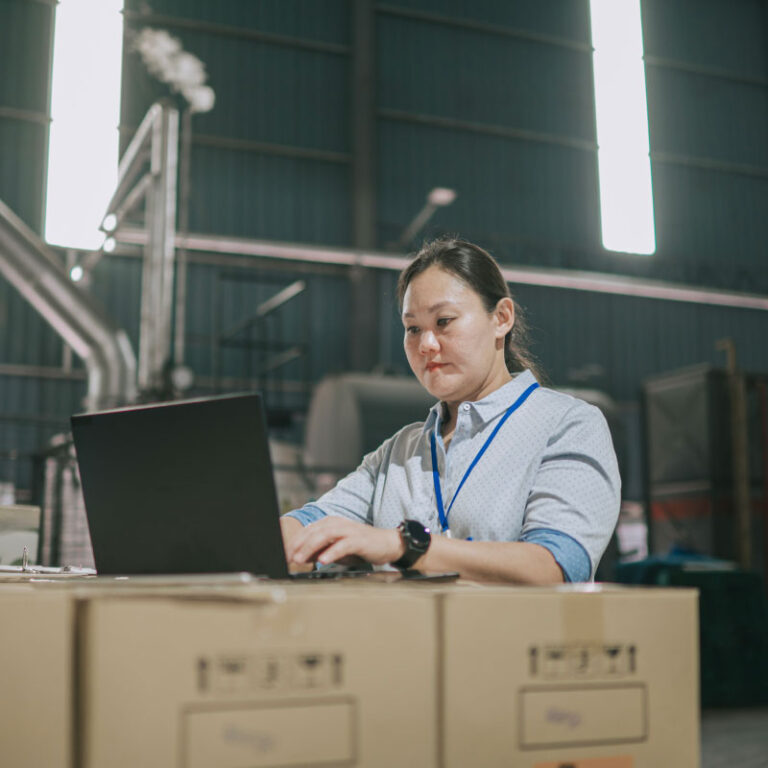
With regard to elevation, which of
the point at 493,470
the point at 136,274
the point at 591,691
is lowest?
the point at 591,691

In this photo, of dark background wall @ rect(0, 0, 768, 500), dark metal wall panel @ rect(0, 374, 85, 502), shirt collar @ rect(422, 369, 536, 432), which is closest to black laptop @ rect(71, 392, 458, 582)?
shirt collar @ rect(422, 369, 536, 432)

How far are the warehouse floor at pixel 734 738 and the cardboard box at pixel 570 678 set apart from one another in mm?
2613

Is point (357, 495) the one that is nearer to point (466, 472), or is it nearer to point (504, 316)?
point (466, 472)

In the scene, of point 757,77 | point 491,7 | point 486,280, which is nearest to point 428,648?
point 486,280

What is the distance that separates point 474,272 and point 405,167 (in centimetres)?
843

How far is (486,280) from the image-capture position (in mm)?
1494

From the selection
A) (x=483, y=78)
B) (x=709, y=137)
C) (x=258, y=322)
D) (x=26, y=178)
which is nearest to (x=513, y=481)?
(x=258, y=322)

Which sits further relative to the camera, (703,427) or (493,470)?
(703,427)

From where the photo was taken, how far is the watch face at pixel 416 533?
3.44ft

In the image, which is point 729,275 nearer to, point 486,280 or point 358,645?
point 486,280

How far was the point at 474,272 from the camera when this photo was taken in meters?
1.48

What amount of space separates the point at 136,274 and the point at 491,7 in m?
5.06

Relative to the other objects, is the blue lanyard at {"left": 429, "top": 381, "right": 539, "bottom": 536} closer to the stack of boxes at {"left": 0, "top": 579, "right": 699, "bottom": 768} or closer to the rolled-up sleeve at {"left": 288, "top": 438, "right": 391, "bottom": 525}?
the rolled-up sleeve at {"left": 288, "top": 438, "right": 391, "bottom": 525}

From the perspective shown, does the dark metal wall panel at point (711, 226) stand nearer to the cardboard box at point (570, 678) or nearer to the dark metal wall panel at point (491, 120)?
the dark metal wall panel at point (491, 120)
